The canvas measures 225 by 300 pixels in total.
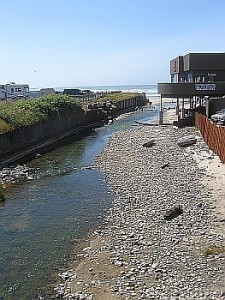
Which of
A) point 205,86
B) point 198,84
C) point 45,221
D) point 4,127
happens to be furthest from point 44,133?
point 45,221

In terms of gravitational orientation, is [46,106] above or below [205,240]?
above

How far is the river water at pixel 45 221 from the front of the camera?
13.7 meters

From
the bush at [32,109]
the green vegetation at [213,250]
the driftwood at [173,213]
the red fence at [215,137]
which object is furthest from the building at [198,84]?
the green vegetation at [213,250]

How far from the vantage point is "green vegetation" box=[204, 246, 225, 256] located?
1382 cm

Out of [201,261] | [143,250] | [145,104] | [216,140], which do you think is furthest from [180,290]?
[145,104]

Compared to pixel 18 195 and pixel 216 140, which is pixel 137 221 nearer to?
pixel 18 195

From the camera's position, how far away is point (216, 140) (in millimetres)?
29062

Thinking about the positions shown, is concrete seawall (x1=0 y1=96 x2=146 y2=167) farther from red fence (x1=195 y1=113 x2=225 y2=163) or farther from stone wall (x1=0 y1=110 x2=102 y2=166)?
red fence (x1=195 y1=113 x2=225 y2=163)

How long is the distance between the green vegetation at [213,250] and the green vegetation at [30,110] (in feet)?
82.9

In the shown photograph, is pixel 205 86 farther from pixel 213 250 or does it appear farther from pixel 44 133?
pixel 213 250

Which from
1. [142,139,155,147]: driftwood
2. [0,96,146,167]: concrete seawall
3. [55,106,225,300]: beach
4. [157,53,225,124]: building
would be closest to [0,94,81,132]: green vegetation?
[0,96,146,167]: concrete seawall

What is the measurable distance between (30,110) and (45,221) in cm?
2764

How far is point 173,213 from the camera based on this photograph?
59.5 ft

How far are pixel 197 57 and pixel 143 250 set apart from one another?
131 ft
